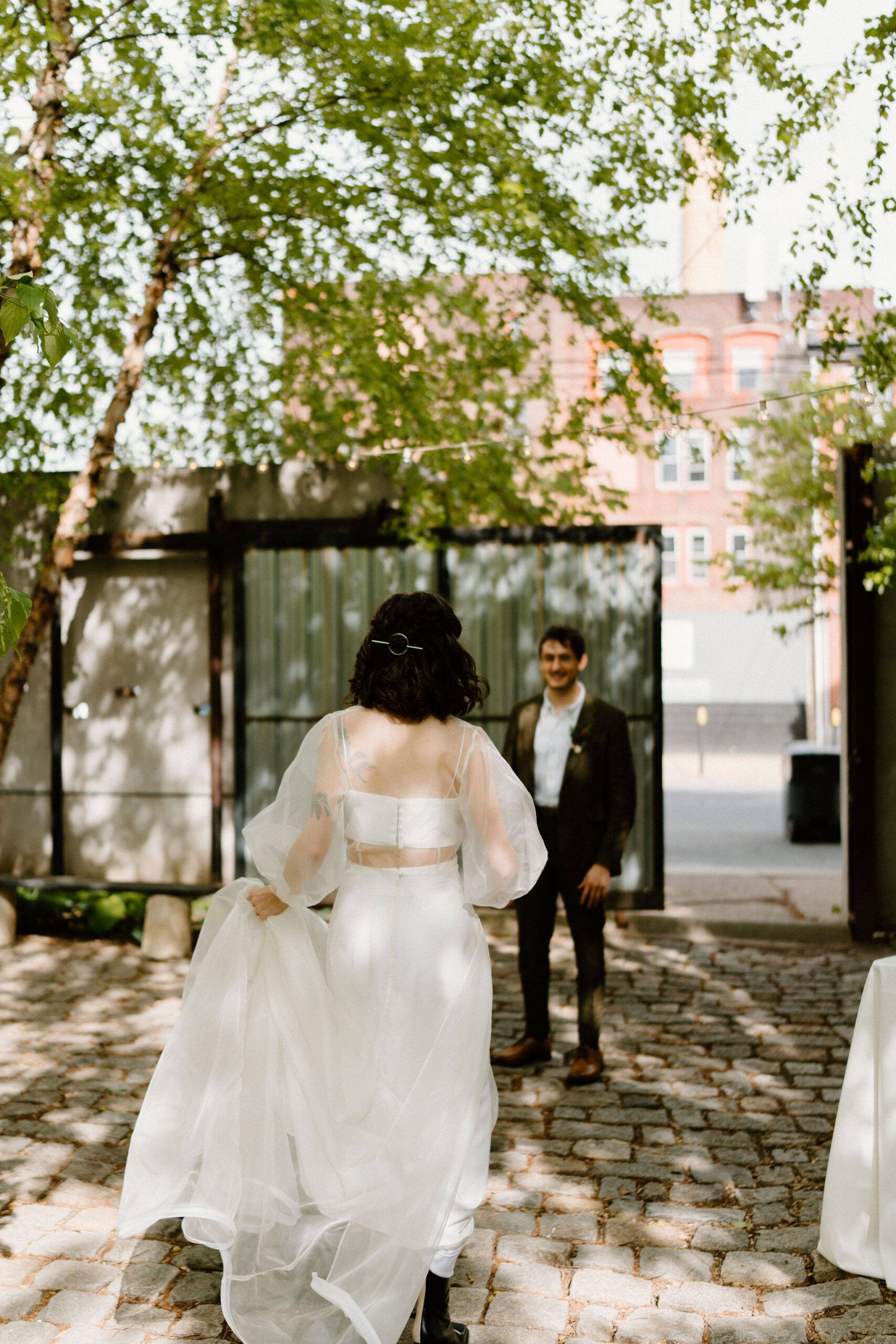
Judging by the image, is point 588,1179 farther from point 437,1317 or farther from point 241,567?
point 241,567

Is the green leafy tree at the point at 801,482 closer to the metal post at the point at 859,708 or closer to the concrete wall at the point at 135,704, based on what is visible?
the metal post at the point at 859,708

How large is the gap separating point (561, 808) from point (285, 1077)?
8.28ft

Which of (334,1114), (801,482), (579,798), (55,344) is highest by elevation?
(801,482)

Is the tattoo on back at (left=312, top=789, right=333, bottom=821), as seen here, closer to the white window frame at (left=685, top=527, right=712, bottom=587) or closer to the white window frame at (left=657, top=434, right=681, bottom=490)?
the white window frame at (left=657, top=434, right=681, bottom=490)

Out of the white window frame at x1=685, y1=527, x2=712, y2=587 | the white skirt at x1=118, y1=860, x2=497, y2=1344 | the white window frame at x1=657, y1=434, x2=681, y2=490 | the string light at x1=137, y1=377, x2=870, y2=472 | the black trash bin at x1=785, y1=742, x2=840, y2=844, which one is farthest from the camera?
the white window frame at x1=685, y1=527, x2=712, y2=587

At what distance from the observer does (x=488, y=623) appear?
947cm

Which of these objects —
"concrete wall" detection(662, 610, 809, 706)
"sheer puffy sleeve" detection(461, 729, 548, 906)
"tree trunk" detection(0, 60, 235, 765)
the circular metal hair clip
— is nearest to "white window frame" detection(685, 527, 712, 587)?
"concrete wall" detection(662, 610, 809, 706)

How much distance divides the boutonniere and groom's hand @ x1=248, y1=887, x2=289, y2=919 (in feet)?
7.89

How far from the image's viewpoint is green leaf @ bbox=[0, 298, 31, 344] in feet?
9.34

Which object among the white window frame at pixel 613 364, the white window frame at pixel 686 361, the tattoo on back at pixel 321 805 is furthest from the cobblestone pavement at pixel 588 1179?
the white window frame at pixel 686 361

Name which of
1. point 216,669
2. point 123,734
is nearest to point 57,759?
point 123,734

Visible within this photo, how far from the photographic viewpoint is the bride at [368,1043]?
3350 mm

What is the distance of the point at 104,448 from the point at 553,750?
4.62 m

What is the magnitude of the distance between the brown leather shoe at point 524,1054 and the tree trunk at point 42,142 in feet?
16.3
